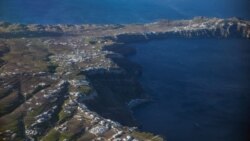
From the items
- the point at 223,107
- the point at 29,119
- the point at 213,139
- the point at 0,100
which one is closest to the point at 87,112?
the point at 29,119

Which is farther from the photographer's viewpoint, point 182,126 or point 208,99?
point 208,99

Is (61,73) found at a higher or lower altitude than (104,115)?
higher

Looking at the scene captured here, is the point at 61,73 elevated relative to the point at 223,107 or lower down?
elevated

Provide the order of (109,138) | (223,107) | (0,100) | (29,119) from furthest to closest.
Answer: (223,107) < (0,100) < (29,119) < (109,138)

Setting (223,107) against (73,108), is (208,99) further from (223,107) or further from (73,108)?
(73,108)

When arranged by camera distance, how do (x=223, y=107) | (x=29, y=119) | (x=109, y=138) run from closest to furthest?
(x=109, y=138), (x=29, y=119), (x=223, y=107)

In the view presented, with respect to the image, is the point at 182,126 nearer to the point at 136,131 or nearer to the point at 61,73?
the point at 136,131

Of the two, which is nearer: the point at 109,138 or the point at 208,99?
the point at 109,138

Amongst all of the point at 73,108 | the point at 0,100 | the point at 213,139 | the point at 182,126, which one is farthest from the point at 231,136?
the point at 0,100

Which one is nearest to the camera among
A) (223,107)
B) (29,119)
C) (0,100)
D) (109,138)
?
(109,138)
